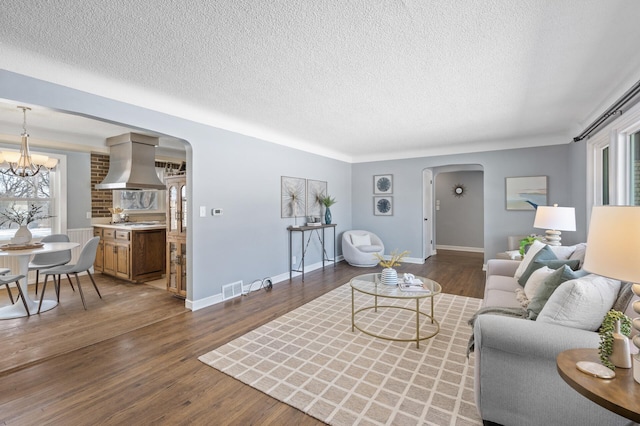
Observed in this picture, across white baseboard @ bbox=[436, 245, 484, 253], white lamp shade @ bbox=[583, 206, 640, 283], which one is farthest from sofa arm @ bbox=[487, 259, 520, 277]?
white baseboard @ bbox=[436, 245, 484, 253]

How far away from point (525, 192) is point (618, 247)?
15.8 ft

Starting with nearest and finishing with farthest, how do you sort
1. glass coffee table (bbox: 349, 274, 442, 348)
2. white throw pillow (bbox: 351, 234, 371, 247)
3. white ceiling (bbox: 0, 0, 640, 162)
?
white ceiling (bbox: 0, 0, 640, 162), glass coffee table (bbox: 349, 274, 442, 348), white throw pillow (bbox: 351, 234, 371, 247)

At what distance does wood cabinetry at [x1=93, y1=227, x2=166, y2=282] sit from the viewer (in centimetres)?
484

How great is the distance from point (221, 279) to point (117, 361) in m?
1.57

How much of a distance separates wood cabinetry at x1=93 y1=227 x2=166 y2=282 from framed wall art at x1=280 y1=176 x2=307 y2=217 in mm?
2255

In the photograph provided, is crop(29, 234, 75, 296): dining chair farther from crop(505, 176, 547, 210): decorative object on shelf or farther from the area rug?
crop(505, 176, 547, 210): decorative object on shelf

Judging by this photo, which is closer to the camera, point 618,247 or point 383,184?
point 618,247

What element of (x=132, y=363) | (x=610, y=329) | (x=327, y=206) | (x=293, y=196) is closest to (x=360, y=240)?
(x=327, y=206)

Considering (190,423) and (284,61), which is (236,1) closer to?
(284,61)

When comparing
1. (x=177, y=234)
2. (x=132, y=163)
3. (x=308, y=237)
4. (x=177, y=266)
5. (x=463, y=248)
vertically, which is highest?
(x=132, y=163)

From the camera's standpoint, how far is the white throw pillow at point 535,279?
2334mm

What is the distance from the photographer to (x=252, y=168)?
438cm

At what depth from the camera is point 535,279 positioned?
2.39 m

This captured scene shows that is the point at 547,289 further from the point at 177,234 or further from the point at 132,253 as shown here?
the point at 132,253
